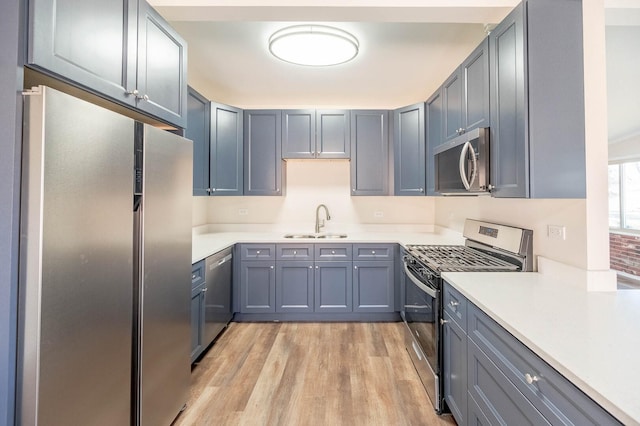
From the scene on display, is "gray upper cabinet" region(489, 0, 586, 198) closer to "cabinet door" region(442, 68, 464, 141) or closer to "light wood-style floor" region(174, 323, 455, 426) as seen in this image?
"cabinet door" region(442, 68, 464, 141)

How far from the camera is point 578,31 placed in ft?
4.90

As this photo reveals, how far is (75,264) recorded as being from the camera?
102cm

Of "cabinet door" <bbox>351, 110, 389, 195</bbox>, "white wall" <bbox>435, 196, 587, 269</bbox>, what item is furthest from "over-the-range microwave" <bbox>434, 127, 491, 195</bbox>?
"cabinet door" <bbox>351, 110, 389, 195</bbox>

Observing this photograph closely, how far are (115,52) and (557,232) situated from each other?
2355 mm

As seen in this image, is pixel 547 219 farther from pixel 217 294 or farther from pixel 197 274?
pixel 217 294

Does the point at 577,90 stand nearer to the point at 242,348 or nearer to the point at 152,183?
the point at 152,183

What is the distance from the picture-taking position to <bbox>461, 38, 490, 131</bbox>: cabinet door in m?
1.84

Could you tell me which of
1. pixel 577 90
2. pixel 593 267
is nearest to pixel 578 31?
pixel 577 90

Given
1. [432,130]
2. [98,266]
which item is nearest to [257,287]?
[98,266]

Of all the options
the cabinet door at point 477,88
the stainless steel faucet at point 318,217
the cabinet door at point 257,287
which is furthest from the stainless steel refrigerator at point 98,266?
the stainless steel faucet at point 318,217

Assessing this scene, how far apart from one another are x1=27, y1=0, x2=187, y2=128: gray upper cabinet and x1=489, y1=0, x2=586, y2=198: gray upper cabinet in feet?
6.02

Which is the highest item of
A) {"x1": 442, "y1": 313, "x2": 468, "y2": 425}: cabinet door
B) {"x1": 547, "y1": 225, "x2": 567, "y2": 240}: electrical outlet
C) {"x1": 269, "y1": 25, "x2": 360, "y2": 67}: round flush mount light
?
{"x1": 269, "y1": 25, "x2": 360, "y2": 67}: round flush mount light

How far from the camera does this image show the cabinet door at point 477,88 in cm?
184

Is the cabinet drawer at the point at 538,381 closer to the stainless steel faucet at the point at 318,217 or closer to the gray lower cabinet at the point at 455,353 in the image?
the gray lower cabinet at the point at 455,353
